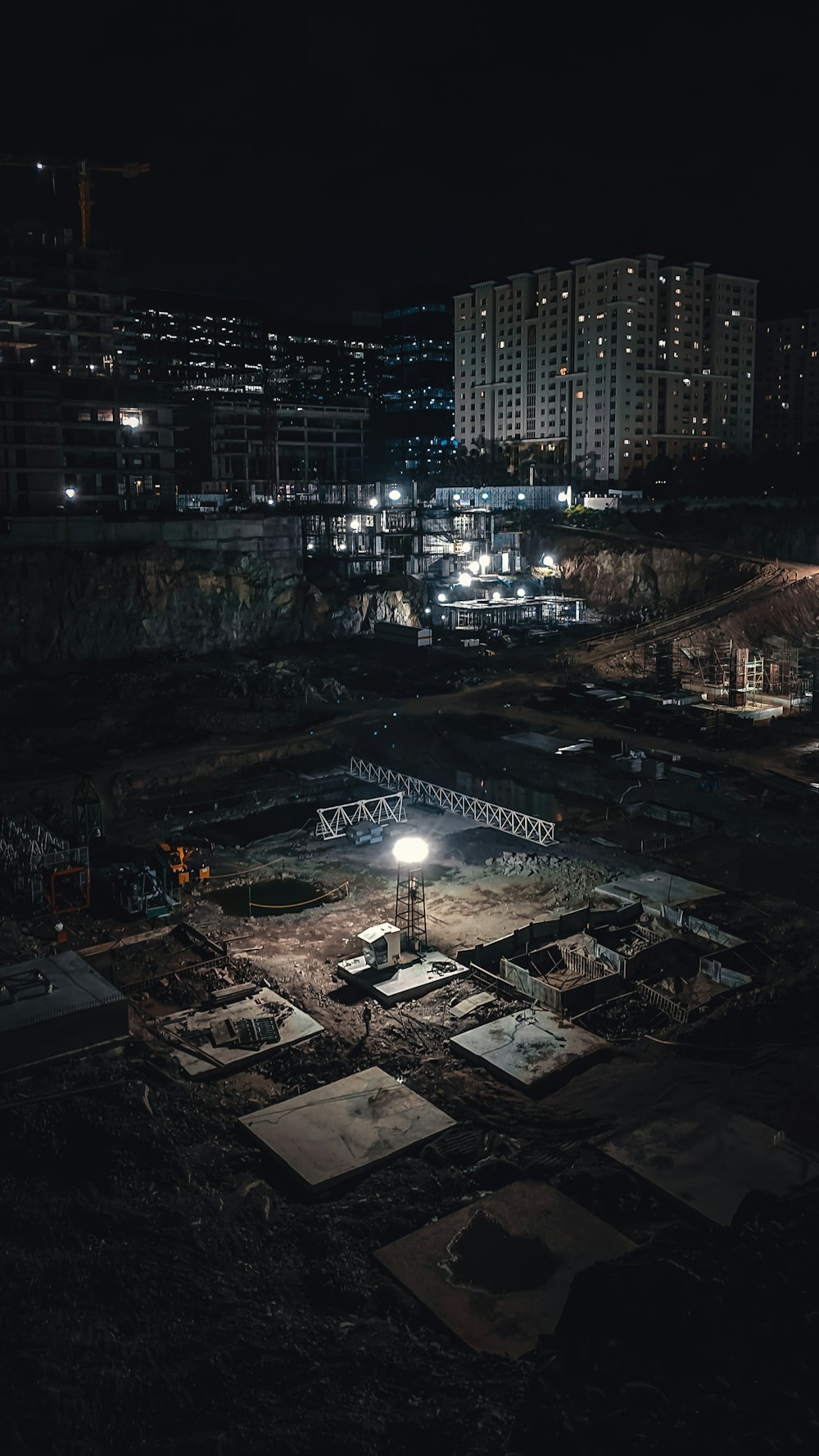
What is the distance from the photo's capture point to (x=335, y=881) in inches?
1316

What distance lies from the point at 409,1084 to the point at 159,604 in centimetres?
5083

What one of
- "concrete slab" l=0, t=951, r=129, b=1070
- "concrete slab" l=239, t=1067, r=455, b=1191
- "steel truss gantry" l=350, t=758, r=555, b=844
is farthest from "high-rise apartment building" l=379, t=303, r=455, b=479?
"concrete slab" l=239, t=1067, r=455, b=1191

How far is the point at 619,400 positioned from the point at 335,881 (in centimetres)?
9449

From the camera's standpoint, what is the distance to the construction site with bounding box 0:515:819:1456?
12930 millimetres

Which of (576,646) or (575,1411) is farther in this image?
(576,646)

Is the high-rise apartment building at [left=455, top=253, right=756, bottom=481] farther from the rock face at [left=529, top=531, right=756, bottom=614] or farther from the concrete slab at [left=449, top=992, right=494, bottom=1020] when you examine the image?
the concrete slab at [left=449, top=992, right=494, bottom=1020]

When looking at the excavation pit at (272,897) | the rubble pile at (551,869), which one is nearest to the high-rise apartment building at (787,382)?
the rubble pile at (551,869)

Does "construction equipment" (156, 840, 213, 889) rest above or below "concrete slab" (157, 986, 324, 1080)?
above

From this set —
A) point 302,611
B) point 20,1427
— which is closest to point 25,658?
point 302,611

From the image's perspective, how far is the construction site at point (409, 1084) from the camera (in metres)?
12.9

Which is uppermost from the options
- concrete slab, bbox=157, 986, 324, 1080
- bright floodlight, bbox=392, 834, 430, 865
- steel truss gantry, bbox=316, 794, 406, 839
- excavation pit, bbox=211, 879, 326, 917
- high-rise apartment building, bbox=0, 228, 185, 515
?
high-rise apartment building, bbox=0, 228, 185, 515

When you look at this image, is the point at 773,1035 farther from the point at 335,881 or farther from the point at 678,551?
the point at 678,551

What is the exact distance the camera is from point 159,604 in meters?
66.9

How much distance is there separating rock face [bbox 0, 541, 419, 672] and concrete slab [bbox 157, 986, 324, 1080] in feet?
140
